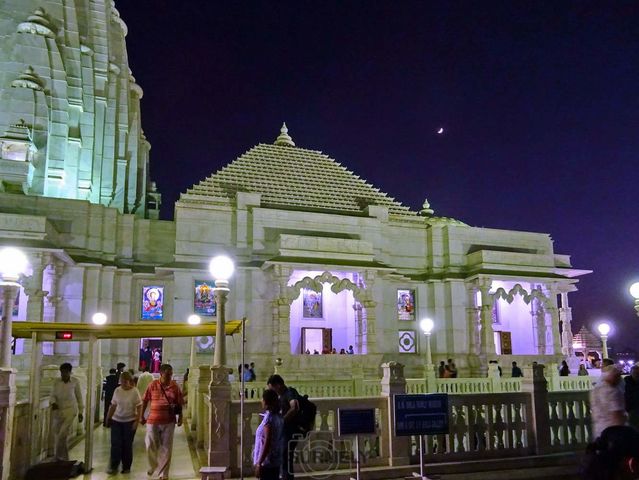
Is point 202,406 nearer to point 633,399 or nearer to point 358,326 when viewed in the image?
point 633,399

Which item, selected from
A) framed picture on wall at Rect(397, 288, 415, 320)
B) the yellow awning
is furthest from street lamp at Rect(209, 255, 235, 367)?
framed picture on wall at Rect(397, 288, 415, 320)

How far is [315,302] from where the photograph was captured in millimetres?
32406

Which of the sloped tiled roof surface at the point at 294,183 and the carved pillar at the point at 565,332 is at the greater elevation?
the sloped tiled roof surface at the point at 294,183

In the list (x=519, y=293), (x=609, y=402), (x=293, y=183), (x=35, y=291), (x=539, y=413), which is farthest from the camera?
(x=293, y=183)

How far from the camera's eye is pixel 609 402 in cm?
823

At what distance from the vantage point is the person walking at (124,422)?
1116 cm

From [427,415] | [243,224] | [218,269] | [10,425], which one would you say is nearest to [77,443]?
[10,425]

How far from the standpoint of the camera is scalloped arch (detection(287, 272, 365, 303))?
28.8 m

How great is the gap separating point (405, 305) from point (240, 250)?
10207 mm

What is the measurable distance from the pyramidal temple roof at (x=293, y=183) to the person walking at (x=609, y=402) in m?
24.5

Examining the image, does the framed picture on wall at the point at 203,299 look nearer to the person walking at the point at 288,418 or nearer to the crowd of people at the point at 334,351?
the crowd of people at the point at 334,351

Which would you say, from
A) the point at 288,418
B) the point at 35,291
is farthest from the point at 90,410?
the point at 35,291

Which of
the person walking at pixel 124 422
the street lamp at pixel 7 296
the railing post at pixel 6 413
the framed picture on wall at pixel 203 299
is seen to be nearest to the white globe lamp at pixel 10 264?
the street lamp at pixel 7 296

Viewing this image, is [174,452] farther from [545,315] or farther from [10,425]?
[545,315]
